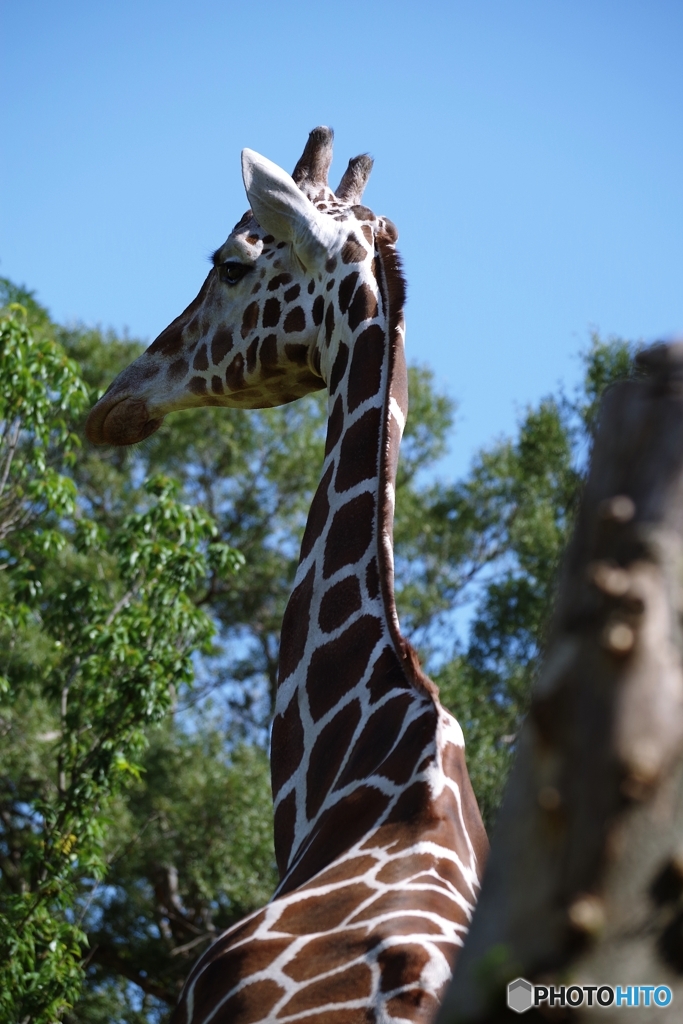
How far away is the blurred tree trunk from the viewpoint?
0.89 m

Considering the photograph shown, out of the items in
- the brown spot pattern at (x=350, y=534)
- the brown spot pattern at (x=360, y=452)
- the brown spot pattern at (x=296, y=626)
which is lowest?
the brown spot pattern at (x=296, y=626)

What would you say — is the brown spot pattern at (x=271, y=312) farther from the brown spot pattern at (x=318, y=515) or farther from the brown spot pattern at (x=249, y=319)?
the brown spot pattern at (x=318, y=515)

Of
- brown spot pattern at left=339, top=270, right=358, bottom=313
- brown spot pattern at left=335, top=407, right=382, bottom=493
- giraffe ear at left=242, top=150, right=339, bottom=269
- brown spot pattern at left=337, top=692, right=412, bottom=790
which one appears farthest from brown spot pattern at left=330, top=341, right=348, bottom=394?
brown spot pattern at left=337, top=692, right=412, bottom=790

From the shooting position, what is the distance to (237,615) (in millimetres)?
19547

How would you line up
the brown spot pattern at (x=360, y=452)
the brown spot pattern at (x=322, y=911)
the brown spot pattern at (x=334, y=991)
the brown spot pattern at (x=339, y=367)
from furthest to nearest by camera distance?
the brown spot pattern at (x=339, y=367)
the brown spot pattern at (x=360, y=452)
the brown spot pattern at (x=322, y=911)
the brown spot pattern at (x=334, y=991)

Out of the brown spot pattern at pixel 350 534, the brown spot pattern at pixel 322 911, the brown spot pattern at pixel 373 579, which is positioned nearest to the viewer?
the brown spot pattern at pixel 322 911

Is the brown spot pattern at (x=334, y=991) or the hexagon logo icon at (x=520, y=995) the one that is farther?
the brown spot pattern at (x=334, y=991)

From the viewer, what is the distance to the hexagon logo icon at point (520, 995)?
89 cm

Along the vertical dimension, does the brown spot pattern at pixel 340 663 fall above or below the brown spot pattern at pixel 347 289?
below

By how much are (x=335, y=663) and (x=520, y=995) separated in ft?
7.60

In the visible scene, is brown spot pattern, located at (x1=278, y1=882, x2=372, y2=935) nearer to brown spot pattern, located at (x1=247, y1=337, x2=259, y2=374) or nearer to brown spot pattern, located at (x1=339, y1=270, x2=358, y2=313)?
brown spot pattern, located at (x1=339, y1=270, x2=358, y2=313)

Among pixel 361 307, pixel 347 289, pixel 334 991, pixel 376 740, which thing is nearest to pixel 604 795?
pixel 334 991

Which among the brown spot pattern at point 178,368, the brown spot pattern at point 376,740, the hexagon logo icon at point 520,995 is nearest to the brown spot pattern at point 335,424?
the brown spot pattern at point 178,368

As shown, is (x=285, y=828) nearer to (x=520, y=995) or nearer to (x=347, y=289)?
(x=347, y=289)
